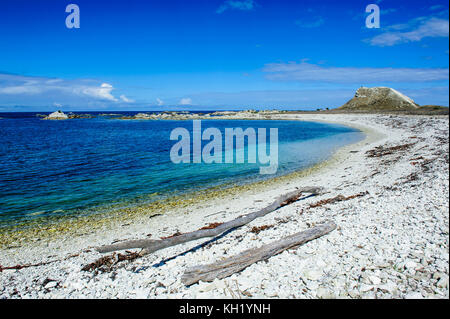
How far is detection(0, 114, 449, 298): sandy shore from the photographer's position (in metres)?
5.64

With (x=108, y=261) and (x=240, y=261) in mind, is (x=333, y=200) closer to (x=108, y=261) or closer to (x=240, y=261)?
(x=240, y=261)

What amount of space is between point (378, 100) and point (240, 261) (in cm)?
12873

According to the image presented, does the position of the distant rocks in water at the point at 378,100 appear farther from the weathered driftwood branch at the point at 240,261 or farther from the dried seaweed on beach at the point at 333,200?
the weathered driftwood branch at the point at 240,261

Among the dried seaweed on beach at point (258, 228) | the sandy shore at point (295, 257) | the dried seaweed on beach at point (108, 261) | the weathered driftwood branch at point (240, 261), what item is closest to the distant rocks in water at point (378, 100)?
the sandy shore at point (295, 257)

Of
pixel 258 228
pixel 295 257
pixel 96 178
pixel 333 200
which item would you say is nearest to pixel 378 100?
pixel 333 200

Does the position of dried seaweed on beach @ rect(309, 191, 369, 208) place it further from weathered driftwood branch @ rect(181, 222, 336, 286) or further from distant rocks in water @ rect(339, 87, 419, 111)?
distant rocks in water @ rect(339, 87, 419, 111)

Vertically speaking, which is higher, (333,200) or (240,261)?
(333,200)

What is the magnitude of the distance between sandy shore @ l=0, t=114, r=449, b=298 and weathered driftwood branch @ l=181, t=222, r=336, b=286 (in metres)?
0.15

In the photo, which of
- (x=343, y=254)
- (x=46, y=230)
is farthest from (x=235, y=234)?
→ (x=46, y=230)

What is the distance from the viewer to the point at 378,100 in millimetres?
111562

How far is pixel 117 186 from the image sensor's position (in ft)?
58.2
